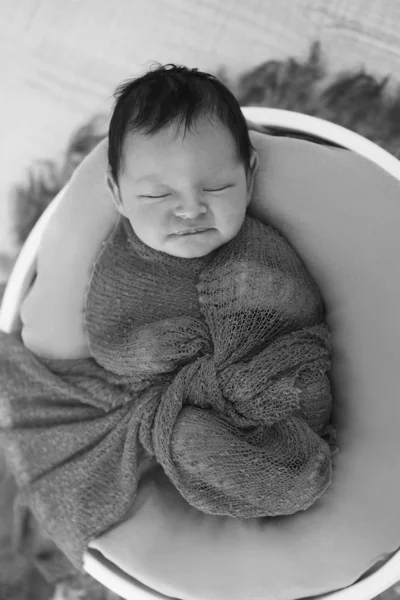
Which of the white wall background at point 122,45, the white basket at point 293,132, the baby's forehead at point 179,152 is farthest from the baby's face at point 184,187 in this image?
the white wall background at point 122,45

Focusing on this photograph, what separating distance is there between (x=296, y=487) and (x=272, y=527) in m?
0.12

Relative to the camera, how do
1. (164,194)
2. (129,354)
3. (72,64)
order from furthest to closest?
(72,64)
(129,354)
(164,194)

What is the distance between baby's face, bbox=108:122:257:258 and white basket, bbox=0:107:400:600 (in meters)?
0.17

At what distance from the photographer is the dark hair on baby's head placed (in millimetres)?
926

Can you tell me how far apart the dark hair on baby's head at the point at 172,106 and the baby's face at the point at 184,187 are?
0.04 feet

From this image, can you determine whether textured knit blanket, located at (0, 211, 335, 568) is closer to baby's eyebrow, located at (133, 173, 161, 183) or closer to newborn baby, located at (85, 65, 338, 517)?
newborn baby, located at (85, 65, 338, 517)

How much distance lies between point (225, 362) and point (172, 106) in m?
0.38

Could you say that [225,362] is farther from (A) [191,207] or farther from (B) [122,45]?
(B) [122,45]

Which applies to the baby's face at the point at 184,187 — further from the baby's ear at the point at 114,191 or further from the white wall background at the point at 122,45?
the white wall background at the point at 122,45

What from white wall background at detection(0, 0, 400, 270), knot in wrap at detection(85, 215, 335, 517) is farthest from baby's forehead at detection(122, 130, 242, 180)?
white wall background at detection(0, 0, 400, 270)

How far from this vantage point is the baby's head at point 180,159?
93cm

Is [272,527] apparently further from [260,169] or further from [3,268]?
[3,268]

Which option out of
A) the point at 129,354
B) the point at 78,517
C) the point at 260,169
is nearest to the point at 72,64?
the point at 260,169

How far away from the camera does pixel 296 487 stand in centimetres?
98
